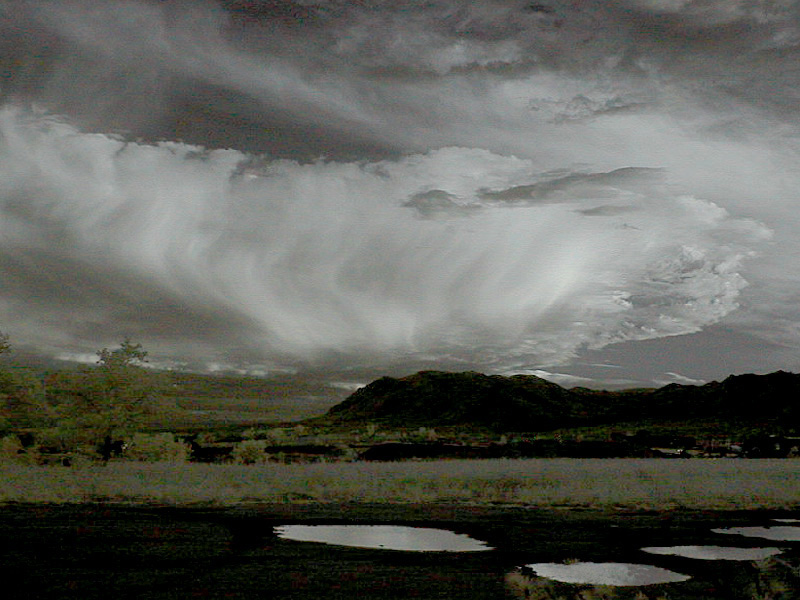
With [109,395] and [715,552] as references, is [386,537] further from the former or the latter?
[109,395]

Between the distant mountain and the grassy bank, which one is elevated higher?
the distant mountain

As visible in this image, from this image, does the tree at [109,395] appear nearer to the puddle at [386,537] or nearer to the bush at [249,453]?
the bush at [249,453]

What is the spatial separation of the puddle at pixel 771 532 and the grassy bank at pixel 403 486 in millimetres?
5092

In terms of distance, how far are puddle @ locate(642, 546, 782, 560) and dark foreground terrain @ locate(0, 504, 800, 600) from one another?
1.64ft

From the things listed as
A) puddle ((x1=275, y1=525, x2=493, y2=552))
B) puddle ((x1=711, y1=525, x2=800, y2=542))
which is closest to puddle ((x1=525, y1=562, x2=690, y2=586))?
puddle ((x1=275, y1=525, x2=493, y2=552))

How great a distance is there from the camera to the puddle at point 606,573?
13.2 meters

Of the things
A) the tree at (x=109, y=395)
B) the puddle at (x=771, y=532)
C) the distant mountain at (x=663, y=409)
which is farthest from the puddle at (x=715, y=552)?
the distant mountain at (x=663, y=409)

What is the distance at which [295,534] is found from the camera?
18.8 metres

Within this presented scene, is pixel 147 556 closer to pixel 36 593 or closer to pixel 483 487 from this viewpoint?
pixel 36 593

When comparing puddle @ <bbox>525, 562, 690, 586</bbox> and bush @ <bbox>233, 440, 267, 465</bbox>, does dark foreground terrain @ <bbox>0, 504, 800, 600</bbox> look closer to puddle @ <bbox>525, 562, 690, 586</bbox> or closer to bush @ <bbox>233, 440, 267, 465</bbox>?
puddle @ <bbox>525, 562, 690, 586</bbox>

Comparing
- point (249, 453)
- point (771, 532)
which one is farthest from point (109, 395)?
point (771, 532)

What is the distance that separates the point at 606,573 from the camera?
554 inches

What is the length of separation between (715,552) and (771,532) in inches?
194

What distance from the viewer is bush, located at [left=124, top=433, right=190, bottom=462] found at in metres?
41.0
